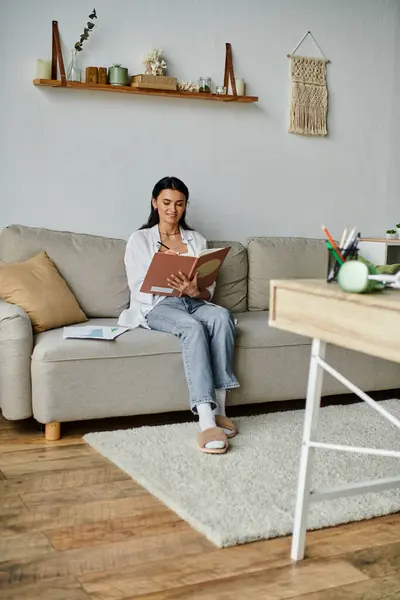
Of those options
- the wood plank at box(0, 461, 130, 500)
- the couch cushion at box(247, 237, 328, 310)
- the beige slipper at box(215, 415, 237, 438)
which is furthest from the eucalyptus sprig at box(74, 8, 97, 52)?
the wood plank at box(0, 461, 130, 500)

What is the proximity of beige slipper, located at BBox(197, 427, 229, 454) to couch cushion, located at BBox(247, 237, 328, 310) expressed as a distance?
1256 mm

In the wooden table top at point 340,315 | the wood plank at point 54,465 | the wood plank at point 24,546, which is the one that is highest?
the wooden table top at point 340,315

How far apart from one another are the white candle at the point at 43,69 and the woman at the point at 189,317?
811 millimetres

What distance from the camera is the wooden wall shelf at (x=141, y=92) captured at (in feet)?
13.0

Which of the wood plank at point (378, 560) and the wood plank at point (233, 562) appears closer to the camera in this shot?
the wood plank at point (233, 562)

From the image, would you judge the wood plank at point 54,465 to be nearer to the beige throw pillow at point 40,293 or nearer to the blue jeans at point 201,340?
the blue jeans at point 201,340

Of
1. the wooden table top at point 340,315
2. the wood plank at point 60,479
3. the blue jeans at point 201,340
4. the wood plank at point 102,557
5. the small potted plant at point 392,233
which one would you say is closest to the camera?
the wooden table top at point 340,315

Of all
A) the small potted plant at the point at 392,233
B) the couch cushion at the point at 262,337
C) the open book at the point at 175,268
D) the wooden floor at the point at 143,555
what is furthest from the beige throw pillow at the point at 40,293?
the small potted plant at the point at 392,233

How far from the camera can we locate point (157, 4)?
425 centimetres

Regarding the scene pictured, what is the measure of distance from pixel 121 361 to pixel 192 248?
0.80m

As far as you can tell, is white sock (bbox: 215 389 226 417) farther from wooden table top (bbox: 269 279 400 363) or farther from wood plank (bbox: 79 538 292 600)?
wooden table top (bbox: 269 279 400 363)

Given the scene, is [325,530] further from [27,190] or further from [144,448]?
[27,190]

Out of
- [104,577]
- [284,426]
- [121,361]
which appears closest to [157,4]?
[121,361]

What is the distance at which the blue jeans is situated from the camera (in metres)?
3.26
